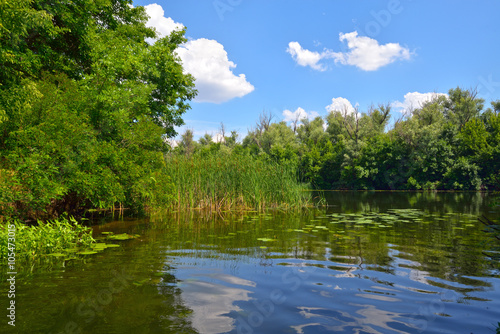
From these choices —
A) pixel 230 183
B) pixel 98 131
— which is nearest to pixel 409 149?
pixel 230 183

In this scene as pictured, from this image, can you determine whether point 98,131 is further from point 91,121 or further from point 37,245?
point 37,245

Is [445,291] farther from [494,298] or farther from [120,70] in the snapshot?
[120,70]

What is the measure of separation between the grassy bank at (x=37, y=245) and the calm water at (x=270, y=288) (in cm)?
78

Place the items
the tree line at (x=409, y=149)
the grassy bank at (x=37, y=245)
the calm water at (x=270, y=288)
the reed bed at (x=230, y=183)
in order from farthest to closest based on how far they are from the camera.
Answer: the tree line at (x=409, y=149), the reed bed at (x=230, y=183), the grassy bank at (x=37, y=245), the calm water at (x=270, y=288)

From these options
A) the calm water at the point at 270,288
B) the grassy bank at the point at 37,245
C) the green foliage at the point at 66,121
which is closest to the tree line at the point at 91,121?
the green foliage at the point at 66,121

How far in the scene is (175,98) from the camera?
24.5 meters

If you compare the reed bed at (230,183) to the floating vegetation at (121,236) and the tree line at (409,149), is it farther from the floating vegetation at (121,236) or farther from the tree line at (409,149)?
the tree line at (409,149)

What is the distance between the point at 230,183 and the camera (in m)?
16.3

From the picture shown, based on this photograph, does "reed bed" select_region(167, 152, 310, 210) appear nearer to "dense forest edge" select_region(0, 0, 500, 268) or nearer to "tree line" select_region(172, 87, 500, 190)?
"dense forest edge" select_region(0, 0, 500, 268)

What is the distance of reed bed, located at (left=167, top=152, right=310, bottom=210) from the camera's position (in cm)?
1582

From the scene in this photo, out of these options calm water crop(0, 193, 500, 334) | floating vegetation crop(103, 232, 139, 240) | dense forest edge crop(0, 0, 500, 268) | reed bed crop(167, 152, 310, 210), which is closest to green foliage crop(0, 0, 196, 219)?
dense forest edge crop(0, 0, 500, 268)

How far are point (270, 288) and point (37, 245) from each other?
18.2 feet

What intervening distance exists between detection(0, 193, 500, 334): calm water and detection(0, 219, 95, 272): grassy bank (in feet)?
2.55

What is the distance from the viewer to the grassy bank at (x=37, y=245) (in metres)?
6.21
